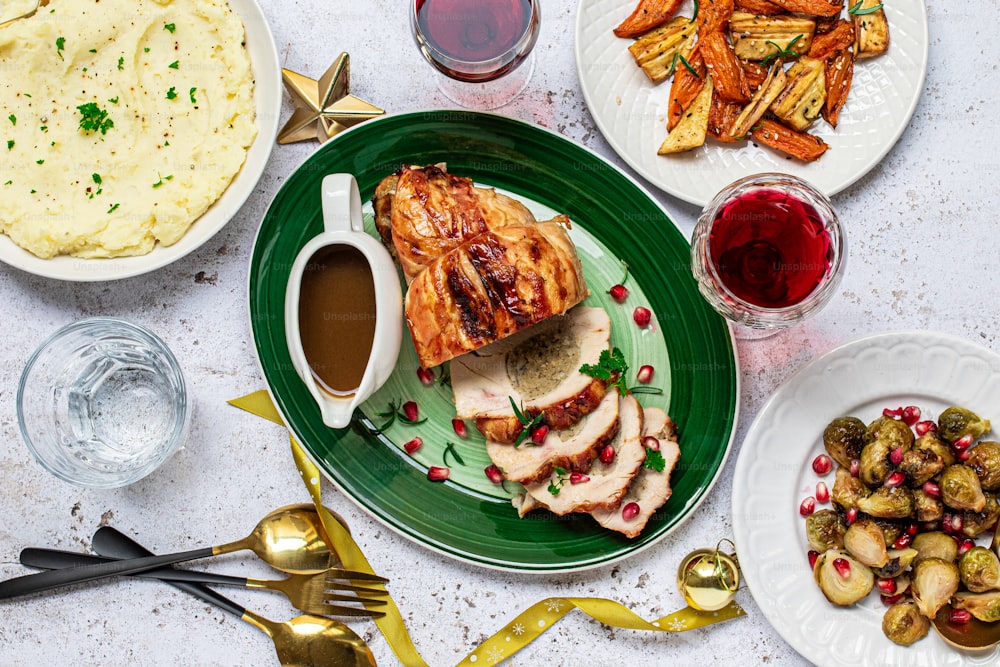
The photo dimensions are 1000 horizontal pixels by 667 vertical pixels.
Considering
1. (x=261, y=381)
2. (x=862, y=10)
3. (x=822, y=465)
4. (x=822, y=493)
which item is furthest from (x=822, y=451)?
(x=261, y=381)

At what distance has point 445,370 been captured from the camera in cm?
351

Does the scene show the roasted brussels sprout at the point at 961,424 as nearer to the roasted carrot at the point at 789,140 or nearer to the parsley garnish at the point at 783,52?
the roasted carrot at the point at 789,140

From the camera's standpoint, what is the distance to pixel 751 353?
358 cm

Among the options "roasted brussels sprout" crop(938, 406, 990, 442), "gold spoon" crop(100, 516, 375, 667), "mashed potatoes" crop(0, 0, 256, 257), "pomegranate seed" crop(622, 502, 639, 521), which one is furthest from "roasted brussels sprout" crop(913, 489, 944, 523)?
"mashed potatoes" crop(0, 0, 256, 257)

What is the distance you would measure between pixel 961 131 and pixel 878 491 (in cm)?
172

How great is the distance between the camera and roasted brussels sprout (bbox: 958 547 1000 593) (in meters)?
3.27

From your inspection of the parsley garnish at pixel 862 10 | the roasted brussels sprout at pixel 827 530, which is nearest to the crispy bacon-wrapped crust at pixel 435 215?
the parsley garnish at pixel 862 10

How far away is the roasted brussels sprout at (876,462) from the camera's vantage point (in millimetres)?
3322

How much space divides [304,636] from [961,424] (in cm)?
303

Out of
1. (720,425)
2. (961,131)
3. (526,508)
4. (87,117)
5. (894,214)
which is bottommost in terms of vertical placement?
(526,508)

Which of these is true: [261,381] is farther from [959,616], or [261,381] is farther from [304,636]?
[959,616]

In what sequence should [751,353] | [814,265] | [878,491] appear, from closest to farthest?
[814,265] < [878,491] < [751,353]

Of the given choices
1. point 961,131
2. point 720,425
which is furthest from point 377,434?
point 961,131

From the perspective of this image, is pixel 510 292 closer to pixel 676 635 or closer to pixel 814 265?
pixel 814 265
